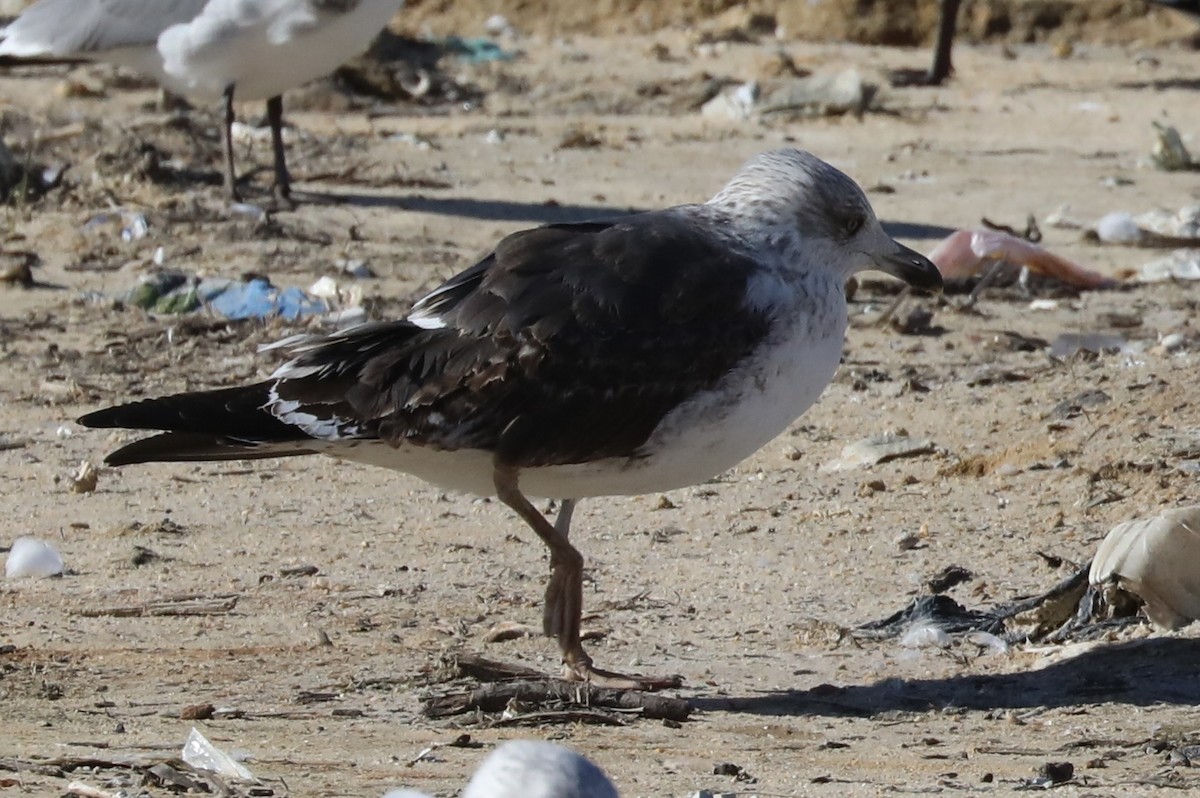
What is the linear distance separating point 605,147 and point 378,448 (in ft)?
24.1

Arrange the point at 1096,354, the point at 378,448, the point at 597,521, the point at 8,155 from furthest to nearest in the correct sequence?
the point at 8,155 < the point at 1096,354 < the point at 597,521 < the point at 378,448

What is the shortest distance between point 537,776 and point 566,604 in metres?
1.86

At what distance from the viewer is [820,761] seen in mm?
4012

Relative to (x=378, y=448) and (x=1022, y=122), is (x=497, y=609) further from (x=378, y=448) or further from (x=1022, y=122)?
(x=1022, y=122)

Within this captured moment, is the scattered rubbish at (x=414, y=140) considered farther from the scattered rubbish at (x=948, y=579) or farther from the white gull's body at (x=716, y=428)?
the white gull's body at (x=716, y=428)

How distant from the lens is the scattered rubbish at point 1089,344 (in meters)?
7.49

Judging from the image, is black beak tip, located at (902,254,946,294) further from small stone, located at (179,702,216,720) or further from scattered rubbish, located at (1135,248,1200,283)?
scattered rubbish, located at (1135,248,1200,283)

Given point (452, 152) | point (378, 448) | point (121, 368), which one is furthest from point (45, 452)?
point (452, 152)

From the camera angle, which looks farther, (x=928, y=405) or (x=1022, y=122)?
(x=1022, y=122)

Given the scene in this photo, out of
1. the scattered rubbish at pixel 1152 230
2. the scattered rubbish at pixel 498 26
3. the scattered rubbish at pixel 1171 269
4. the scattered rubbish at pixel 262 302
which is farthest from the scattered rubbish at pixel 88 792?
the scattered rubbish at pixel 498 26

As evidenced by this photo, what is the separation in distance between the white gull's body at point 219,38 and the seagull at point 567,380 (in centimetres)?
545

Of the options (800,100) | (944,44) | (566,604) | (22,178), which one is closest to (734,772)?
(566,604)

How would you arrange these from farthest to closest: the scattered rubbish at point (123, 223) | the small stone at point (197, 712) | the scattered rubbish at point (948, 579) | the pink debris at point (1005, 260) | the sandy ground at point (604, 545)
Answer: the scattered rubbish at point (123, 223)
the pink debris at point (1005, 260)
the scattered rubbish at point (948, 579)
the small stone at point (197, 712)
the sandy ground at point (604, 545)

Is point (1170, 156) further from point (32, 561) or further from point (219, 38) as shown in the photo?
point (32, 561)
